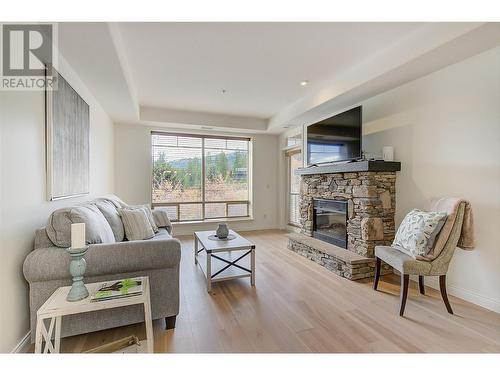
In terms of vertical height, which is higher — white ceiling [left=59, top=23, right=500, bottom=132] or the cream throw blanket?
white ceiling [left=59, top=23, right=500, bottom=132]

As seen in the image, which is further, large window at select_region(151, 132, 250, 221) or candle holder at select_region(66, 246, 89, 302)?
large window at select_region(151, 132, 250, 221)

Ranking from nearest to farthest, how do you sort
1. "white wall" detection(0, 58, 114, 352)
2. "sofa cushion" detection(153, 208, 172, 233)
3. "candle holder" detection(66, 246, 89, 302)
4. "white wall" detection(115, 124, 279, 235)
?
"candle holder" detection(66, 246, 89, 302) → "white wall" detection(0, 58, 114, 352) → "sofa cushion" detection(153, 208, 172, 233) → "white wall" detection(115, 124, 279, 235)

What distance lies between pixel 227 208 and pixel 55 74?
408cm

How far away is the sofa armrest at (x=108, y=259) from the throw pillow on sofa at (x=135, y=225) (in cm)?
89

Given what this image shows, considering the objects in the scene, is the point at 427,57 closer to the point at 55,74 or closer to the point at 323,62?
the point at 323,62

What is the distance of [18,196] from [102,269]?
741 mm

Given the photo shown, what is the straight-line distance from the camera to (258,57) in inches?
105

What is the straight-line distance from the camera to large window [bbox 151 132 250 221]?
5.17m

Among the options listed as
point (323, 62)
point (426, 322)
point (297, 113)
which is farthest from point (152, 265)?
point (297, 113)

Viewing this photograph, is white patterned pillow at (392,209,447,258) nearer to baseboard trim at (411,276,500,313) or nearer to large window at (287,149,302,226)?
baseboard trim at (411,276,500,313)

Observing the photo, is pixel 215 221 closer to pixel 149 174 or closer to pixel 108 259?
A: pixel 149 174

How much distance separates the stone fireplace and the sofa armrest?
2123 mm

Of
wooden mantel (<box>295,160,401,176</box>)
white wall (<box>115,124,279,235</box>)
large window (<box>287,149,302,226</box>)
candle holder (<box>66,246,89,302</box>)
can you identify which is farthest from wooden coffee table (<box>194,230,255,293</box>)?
large window (<box>287,149,302,226</box>)

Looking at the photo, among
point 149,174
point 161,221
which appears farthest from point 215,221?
point 161,221
